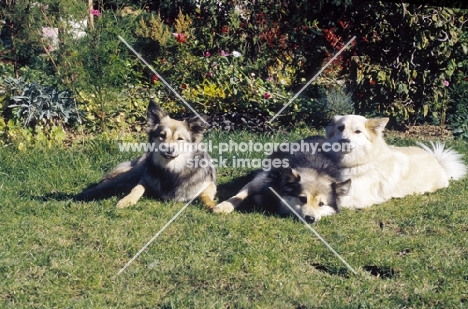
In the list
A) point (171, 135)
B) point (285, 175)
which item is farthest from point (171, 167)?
point (285, 175)

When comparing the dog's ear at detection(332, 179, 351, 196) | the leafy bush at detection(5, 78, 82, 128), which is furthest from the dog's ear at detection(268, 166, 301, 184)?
the leafy bush at detection(5, 78, 82, 128)

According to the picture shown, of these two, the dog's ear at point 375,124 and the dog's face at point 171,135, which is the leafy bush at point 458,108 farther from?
the dog's face at point 171,135

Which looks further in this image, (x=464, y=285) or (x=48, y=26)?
(x=48, y=26)

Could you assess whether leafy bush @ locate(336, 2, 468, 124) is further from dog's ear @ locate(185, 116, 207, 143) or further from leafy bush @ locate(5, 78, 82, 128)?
leafy bush @ locate(5, 78, 82, 128)

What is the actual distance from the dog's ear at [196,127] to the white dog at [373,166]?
1472mm

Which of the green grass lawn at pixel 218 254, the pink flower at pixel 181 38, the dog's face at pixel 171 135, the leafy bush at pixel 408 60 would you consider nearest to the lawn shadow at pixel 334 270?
the green grass lawn at pixel 218 254

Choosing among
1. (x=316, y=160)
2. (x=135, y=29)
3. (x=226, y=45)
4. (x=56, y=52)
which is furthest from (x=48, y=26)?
(x=316, y=160)

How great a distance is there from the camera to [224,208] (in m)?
5.64

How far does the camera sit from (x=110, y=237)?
484 centimetres

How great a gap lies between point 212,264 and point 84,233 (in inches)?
53.2

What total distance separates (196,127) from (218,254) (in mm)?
1818

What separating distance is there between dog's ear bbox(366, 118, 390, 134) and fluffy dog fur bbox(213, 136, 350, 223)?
0.60 meters

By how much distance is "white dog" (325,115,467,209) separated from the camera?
5.93 m

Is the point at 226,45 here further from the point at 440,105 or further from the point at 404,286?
the point at 404,286
